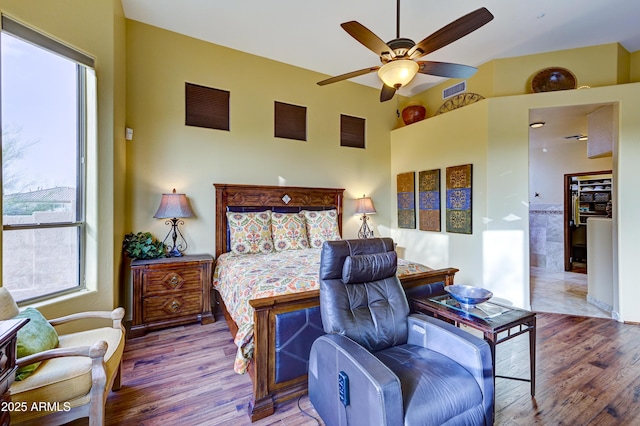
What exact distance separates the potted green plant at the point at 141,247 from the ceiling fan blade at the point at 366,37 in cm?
304

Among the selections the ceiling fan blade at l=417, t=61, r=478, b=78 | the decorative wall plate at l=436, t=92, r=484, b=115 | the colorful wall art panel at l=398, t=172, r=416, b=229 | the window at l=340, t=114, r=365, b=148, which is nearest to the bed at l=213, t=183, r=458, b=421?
the ceiling fan blade at l=417, t=61, r=478, b=78

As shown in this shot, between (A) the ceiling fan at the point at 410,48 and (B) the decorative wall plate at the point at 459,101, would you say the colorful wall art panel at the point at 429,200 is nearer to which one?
(B) the decorative wall plate at the point at 459,101

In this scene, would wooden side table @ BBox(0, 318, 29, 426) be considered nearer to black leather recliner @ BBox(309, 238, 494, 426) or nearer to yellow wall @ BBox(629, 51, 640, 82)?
black leather recliner @ BBox(309, 238, 494, 426)

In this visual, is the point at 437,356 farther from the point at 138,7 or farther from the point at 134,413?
the point at 138,7

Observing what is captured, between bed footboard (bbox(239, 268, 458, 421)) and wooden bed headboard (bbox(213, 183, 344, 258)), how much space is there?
2.13m

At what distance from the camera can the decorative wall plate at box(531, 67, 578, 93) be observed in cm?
391

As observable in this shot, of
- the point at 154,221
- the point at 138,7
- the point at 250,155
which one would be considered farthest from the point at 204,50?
the point at 154,221

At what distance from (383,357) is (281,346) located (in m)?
0.71

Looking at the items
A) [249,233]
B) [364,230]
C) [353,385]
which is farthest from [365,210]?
[353,385]

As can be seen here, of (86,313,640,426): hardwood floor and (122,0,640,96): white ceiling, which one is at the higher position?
(122,0,640,96): white ceiling

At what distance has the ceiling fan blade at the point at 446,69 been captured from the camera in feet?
7.76

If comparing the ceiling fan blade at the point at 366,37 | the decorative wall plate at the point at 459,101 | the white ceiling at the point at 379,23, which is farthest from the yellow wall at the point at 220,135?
the ceiling fan blade at the point at 366,37

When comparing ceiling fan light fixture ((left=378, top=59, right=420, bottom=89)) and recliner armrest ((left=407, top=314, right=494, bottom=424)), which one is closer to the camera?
recliner armrest ((left=407, top=314, right=494, bottom=424))

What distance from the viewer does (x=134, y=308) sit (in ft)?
9.75
